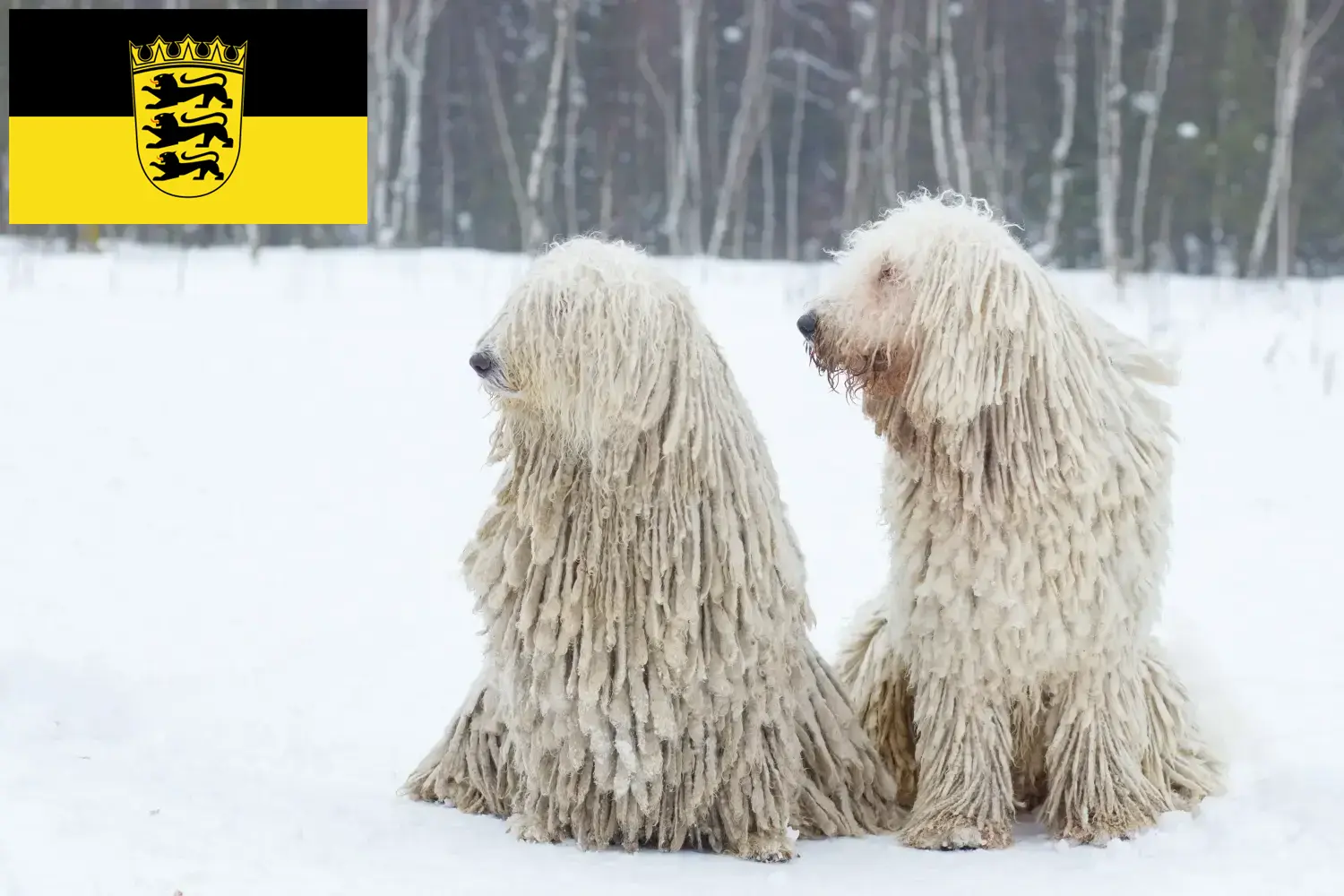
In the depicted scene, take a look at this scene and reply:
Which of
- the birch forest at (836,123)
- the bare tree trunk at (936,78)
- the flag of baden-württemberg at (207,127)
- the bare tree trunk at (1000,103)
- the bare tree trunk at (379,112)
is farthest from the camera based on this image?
the bare tree trunk at (1000,103)

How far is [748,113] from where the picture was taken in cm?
1577

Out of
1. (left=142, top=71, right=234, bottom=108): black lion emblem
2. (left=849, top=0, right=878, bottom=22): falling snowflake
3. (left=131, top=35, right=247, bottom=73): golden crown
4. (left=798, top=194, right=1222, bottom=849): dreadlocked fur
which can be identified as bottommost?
(left=798, top=194, right=1222, bottom=849): dreadlocked fur

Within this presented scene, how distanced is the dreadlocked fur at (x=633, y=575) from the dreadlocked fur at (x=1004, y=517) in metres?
0.38

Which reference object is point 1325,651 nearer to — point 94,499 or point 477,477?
point 477,477

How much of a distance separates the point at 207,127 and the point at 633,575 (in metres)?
5.39

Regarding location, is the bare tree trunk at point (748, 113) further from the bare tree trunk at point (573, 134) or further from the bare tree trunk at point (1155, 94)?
the bare tree trunk at point (1155, 94)

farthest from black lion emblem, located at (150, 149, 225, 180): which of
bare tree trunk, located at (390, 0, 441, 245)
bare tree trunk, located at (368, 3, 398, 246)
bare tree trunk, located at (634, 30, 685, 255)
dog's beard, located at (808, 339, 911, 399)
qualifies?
bare tree trunk, located at (634, 30, 685, 255)

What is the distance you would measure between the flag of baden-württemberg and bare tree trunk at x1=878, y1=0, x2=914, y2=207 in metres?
7.80

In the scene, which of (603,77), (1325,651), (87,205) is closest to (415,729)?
(1325,651)

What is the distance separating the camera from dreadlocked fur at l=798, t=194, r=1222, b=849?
383 centimetres

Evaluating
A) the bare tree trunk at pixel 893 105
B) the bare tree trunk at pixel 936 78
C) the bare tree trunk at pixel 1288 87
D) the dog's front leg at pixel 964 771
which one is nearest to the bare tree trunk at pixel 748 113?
Answer: the bare tree trunk at pixel 893 105

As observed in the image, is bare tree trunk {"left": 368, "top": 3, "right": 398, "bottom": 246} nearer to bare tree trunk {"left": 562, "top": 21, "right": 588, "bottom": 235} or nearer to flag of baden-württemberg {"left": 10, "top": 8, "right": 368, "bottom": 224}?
bare tree trunk {"left": 562, "top": 21, "right": 588, "bottom": 235}

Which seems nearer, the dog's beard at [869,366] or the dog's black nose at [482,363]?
the dog's black nose at [482,363]

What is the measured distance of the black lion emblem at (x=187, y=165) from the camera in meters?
8.20
